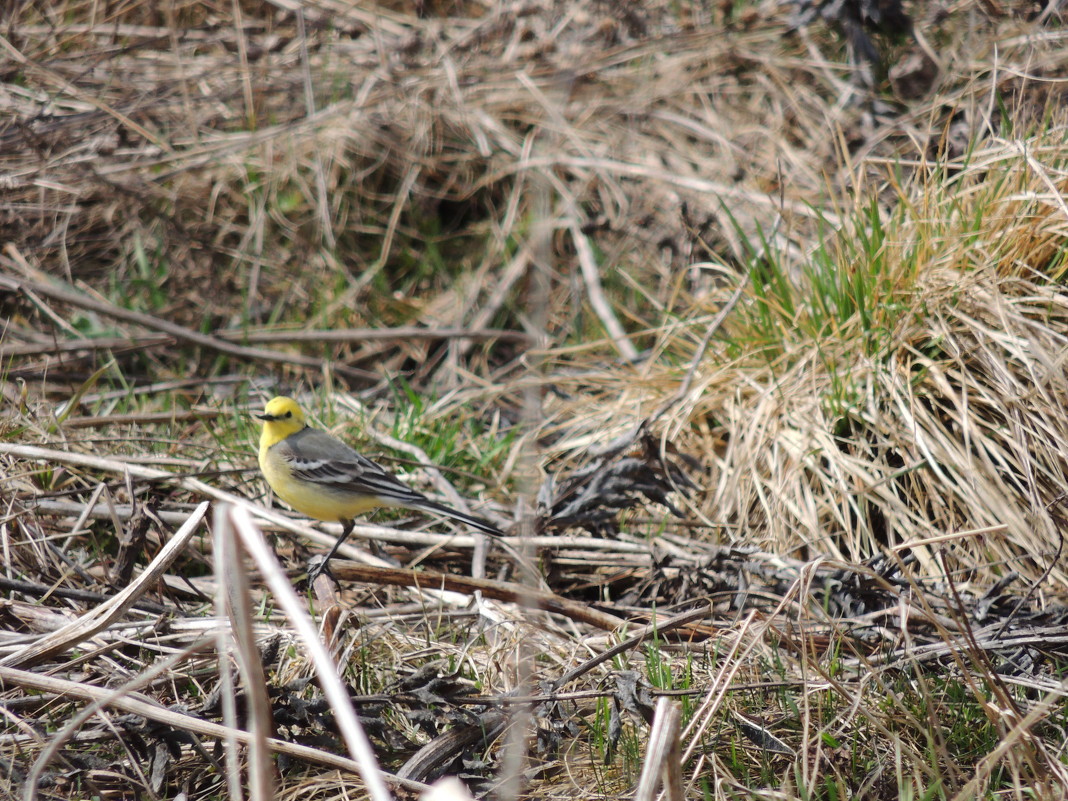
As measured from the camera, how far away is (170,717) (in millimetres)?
2402

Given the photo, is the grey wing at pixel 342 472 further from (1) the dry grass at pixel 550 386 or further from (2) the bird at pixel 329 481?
(1) the dry grass at pixel 550 386

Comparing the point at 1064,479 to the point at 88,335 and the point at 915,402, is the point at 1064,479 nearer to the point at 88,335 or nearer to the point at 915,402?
the point at 915,402

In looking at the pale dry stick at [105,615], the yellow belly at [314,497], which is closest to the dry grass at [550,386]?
the pale dry stick at [105,615]

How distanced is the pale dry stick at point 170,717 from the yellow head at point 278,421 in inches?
62.1

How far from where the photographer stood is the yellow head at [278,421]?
13.1 ft

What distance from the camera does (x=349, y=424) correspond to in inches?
180

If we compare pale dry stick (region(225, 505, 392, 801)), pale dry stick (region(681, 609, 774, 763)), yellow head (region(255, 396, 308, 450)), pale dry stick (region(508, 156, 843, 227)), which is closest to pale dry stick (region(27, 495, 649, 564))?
yellow head (region(255, 396, 308, 450))

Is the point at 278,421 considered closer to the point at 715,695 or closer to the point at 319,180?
the point at 715,695

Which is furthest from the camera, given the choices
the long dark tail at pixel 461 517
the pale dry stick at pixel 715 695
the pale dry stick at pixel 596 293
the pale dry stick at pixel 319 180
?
the pale dry stick at pixel 319 180

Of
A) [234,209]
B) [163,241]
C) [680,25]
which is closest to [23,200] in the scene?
[163,241]

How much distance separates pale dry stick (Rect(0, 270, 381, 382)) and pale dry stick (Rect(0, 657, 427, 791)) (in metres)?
2.92

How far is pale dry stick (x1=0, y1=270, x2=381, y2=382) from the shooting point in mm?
5023

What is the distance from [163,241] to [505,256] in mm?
2160

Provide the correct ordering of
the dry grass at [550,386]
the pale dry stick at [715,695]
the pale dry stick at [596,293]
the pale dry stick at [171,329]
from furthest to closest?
the pale dry stick at [596,293] → the pale dry stick at [171,329] → the dry grass at [550,386] → the pale dry stick at [715,695]
